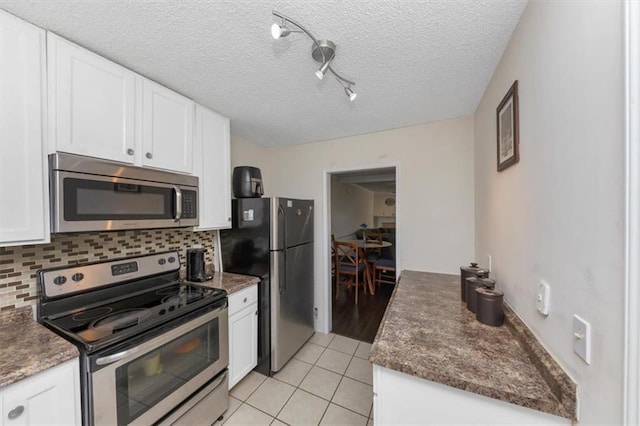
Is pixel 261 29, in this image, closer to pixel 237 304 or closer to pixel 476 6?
pixel 476 6

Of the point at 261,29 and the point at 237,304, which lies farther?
the point at 237,304

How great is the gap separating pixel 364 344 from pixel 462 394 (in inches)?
76.1

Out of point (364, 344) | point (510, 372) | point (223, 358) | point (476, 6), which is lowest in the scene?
point (364, 344)

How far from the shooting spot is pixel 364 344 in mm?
2570

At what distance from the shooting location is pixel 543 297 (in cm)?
86

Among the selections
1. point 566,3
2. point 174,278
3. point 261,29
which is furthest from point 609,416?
point 174,278

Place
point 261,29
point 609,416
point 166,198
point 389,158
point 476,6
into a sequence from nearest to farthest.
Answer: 1. point 609,416
2. point 476,6
3. point 261,29
4. point 166,198
5. point 389,158

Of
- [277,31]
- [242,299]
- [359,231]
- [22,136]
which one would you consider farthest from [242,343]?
[359,231]

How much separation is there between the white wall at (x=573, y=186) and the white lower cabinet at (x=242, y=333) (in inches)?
69.2

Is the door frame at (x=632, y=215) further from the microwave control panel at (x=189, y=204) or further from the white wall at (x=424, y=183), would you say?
the microwave control panel at (x=189, y=204)

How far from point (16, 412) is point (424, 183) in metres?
2.74

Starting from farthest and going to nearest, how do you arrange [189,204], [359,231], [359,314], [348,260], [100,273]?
[359,231] → [348,260] → [359,314] → [189,204] → [100,273]

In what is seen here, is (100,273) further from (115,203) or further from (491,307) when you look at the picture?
(491,307)

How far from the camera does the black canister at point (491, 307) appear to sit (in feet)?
3.64
